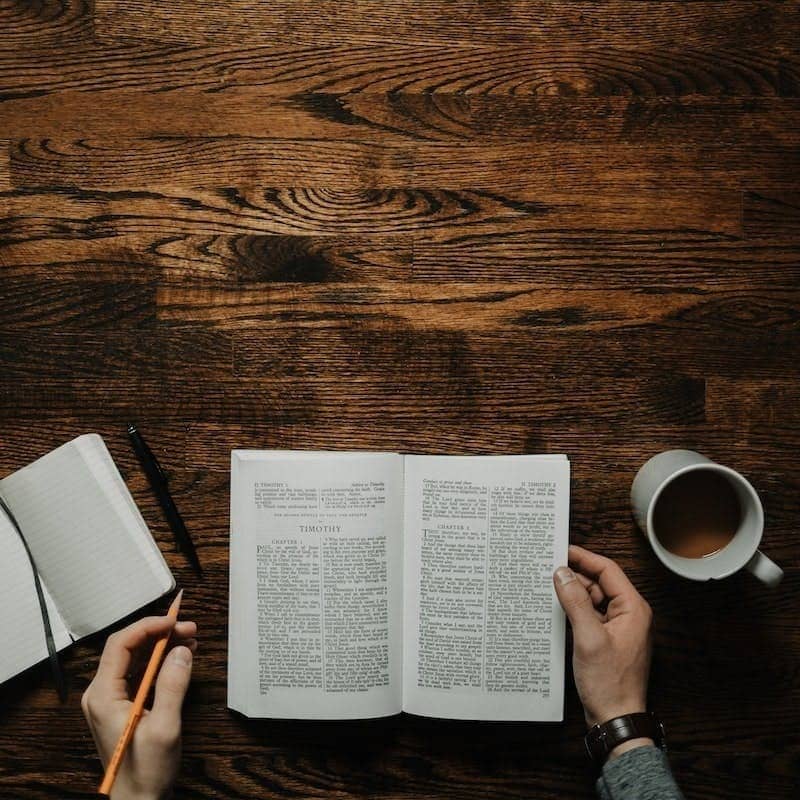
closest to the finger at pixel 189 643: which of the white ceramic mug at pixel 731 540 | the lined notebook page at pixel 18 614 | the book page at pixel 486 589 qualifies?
the lined notebook page at pixel 18 614

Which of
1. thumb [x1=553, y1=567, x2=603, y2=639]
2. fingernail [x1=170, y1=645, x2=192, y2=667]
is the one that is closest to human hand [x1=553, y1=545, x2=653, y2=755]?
thumb [x1=553, y1=567, x2=603, y2=639]

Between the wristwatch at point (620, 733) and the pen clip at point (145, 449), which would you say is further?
the pen clip at point (145, 449)

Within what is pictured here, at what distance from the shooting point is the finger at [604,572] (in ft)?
2.61

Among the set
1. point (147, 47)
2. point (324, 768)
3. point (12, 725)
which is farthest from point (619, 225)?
point (12, 725)

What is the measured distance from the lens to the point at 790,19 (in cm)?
89

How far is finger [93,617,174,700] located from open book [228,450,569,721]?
9 centimetres

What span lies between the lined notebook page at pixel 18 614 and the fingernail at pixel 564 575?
57 cm

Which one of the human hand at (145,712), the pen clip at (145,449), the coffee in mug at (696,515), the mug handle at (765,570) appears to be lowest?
the human hand at (145,712)

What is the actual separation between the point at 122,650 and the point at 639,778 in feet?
1.77

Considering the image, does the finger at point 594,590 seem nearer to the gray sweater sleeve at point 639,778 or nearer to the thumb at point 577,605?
the thumb at point 577,605

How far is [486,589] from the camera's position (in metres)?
0.84

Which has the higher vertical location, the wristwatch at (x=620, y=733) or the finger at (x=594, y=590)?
the finger at (x=594, y=590)

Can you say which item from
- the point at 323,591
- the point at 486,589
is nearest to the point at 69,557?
the point at 323,591

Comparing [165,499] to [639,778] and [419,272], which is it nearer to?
[419,272]
